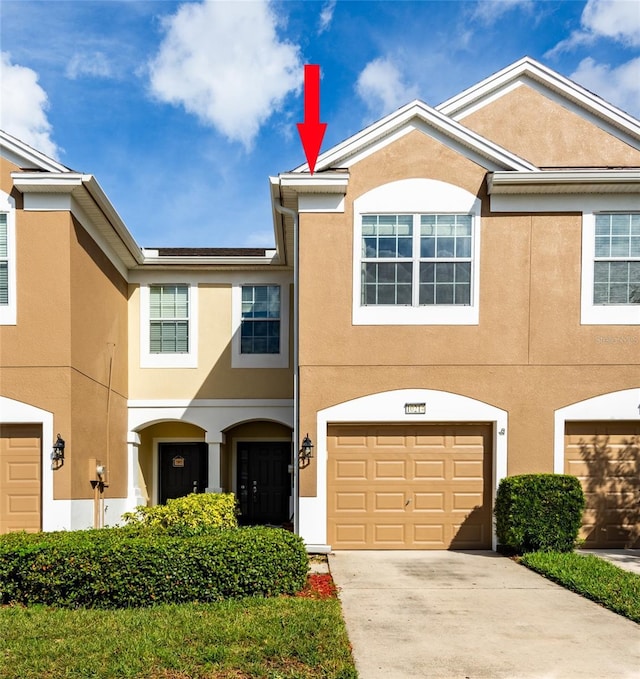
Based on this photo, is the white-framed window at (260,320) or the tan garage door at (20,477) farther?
the white-framed window at (260,320)

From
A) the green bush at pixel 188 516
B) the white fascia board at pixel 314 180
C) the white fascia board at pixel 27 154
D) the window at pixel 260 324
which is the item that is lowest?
the green bush at pixel 188 516

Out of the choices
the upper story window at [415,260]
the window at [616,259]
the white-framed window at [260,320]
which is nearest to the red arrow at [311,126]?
the upper story window at [415,260]

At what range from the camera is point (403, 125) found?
10430 mm

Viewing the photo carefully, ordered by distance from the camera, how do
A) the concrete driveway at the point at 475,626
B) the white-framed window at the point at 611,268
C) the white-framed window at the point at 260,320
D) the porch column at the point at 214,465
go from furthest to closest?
the white-framed window at the point at 260,320, the porch column at the point at 214,465, the white-framed window at the point at 611,268, the concrete driveway at the point at 475,626

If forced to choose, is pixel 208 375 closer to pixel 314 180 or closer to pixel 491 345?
pixel 314 180

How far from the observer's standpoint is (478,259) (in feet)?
34.0

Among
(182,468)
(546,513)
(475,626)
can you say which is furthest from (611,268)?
(182,468)

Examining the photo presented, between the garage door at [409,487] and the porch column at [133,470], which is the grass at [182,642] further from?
the porch column at [133,470]

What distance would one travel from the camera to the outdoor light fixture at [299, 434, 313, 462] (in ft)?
32.9

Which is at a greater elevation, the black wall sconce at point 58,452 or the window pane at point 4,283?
the window pane at point 4,283

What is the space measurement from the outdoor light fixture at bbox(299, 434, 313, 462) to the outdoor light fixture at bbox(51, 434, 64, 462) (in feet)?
12.9

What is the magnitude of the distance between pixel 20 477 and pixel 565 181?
10506 mm

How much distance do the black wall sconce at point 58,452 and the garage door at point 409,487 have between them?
14.6 ft

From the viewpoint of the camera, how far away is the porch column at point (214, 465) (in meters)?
13.4
